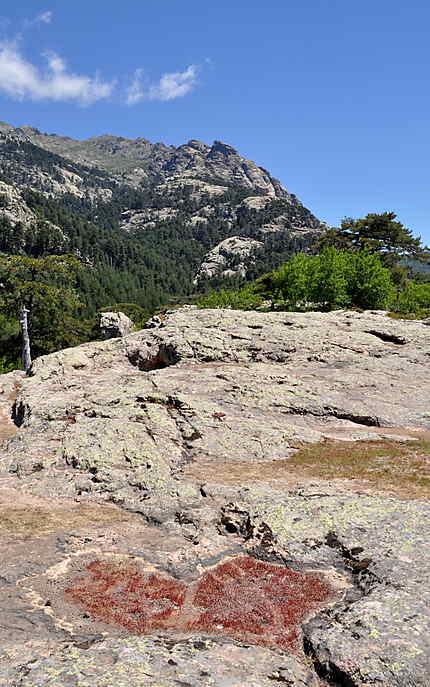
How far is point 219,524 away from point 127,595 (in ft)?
18.2

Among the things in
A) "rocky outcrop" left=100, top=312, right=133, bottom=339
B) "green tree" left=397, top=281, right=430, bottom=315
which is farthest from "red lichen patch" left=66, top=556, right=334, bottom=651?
"rocky outcrop" left=100, top=312, right=133, bottom=339

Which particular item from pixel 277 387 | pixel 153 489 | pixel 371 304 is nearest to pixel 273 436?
pixel 277 387

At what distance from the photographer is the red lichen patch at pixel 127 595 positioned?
12102 millimetres

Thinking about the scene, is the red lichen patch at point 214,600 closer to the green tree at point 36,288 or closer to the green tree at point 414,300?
the green tree at point 36,288

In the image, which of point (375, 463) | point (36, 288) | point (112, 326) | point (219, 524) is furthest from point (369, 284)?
point (219, 524)

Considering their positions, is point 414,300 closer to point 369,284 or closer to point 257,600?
point 369,284


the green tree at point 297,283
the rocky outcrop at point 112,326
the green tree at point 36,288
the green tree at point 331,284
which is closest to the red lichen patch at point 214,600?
the green tree at point 331,284

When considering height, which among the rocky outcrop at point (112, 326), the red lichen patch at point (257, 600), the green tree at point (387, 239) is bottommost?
the red lichen patch at point (257, 600)

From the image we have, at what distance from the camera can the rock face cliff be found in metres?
10.3

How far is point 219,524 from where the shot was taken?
18000 mm

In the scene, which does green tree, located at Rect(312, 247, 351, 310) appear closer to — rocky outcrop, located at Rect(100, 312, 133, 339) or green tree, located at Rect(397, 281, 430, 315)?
green tree, located at Rect(397, 281, 430, 315)

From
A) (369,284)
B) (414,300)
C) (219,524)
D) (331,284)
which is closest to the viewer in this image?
(219,524)

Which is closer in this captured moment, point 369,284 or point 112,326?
point 369,284

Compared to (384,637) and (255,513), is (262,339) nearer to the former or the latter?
(255,513)
